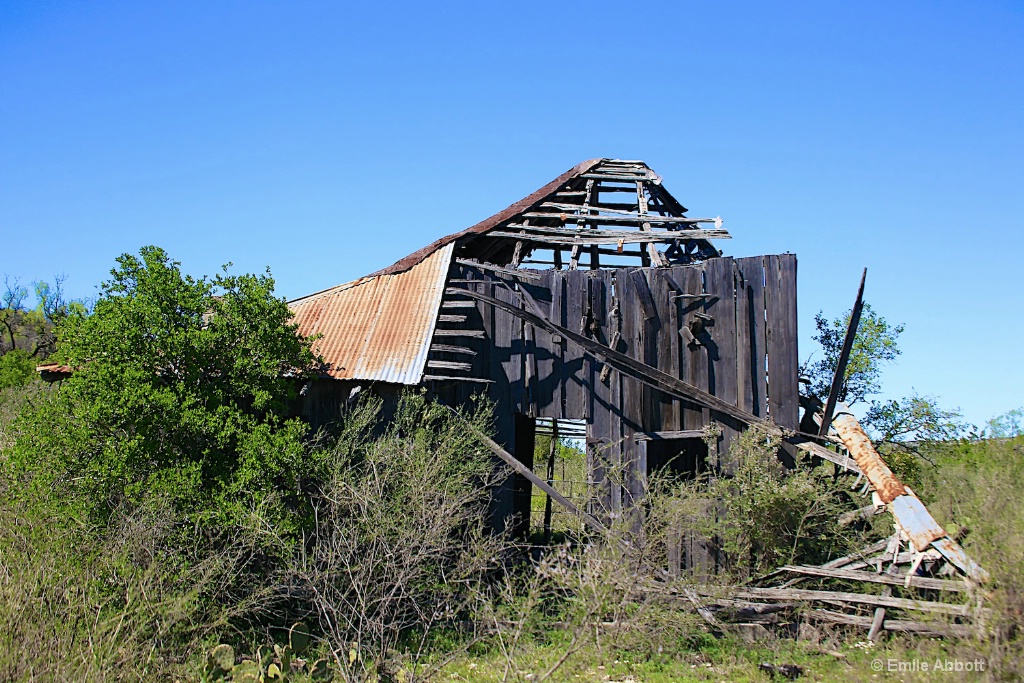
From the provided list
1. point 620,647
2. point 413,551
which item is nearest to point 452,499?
point 413,551

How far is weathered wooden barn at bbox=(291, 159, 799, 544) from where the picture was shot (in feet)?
45.8

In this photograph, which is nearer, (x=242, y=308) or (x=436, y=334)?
(x=242, y=308)

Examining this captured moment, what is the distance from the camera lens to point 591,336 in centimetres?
1498

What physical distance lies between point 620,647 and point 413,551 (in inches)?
124

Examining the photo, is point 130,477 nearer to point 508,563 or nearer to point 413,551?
point 413,551

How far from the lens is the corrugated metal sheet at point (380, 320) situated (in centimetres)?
1430

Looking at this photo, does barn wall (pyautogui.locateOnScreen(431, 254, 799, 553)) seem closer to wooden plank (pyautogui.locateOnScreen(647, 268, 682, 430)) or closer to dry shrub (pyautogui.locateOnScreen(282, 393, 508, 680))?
wooden plank (pyautogui.locateOnScreen(647, 268, 682, 430))

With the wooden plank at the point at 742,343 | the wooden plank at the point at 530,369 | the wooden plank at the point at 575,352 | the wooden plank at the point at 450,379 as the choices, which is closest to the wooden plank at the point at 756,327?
the wooden plank at the point at 742,343

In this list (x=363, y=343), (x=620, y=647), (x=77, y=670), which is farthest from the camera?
(x=363, y=343)

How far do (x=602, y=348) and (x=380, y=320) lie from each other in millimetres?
4341

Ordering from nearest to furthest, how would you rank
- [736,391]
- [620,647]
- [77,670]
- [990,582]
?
[77,670], [990,582], [620,647], [736,391]

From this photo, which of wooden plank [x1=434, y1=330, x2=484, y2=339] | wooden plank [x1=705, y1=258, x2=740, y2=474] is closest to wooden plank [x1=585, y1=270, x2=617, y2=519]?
wooden plank [x1=705, y1=258, x2=740, y2=474]

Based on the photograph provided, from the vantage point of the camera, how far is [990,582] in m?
9.59

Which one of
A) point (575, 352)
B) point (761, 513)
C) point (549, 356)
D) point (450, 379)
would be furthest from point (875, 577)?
point (450, 379)
